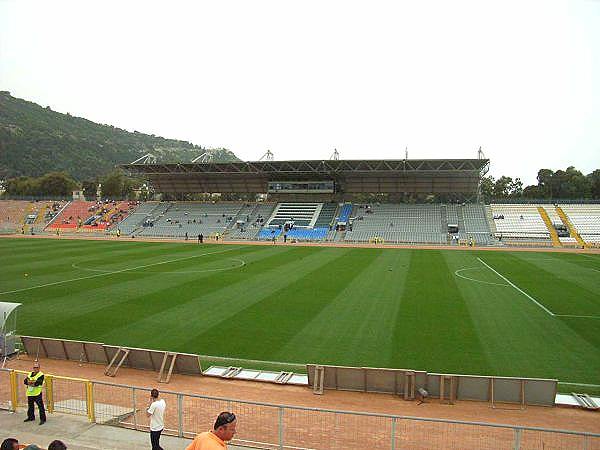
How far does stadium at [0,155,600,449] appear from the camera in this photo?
954 centimetres

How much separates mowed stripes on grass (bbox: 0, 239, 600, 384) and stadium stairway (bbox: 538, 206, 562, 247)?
16.9 m

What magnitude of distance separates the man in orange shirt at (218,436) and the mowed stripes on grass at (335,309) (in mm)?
Result: 9363

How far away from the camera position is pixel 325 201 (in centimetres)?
6788

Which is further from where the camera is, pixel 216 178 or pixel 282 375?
pixel 216 178

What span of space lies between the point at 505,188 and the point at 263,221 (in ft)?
207

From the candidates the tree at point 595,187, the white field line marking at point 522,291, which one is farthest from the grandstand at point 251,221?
the tree at point 595,187

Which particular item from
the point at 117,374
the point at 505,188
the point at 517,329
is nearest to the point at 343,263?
the point at 517,329

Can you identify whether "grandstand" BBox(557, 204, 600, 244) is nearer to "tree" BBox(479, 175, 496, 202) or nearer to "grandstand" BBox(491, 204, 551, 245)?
"grandstand" BBox(491, 204, 551, 245)

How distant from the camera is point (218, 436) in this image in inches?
179

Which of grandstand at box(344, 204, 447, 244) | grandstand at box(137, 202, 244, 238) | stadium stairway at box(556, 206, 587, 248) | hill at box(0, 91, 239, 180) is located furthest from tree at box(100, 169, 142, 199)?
stadium stairway at box(556, 206, 587, 248)

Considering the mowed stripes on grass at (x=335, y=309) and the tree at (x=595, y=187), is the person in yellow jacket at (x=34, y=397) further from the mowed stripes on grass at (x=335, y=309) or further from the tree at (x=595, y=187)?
the tree at (x=595, y=187)

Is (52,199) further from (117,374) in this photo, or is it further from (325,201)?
(117,374)

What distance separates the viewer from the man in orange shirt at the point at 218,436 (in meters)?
4.39

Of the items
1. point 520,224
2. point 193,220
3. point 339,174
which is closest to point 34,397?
point 339,174
